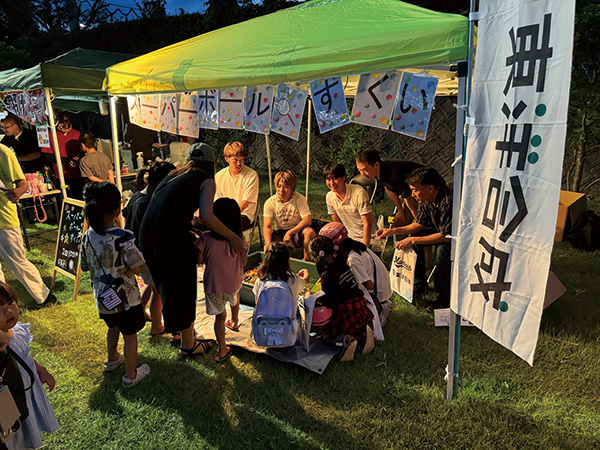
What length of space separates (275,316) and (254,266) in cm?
207

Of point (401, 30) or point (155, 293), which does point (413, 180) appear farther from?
point (155, 293)

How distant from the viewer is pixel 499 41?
90.0 inches

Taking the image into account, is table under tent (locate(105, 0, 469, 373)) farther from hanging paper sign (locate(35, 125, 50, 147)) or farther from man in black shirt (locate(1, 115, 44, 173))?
man in black shirt (locate(1, 115, 44, 173))

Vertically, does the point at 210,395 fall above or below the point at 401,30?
below

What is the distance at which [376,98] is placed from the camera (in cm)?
312

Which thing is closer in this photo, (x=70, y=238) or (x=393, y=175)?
(x=70, y=238)

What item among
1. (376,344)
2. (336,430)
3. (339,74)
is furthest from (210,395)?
(339,74)

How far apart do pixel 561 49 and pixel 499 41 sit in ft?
1.42

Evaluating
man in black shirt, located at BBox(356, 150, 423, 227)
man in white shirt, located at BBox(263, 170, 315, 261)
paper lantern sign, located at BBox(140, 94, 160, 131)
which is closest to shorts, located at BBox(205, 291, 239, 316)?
man in white shirt, located at BBox(263, 170, 315, 261)

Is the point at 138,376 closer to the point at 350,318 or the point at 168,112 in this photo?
the point at 350,318

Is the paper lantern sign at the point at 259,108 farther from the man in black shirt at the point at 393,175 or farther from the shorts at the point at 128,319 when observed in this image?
the shorts at the point at 128,319

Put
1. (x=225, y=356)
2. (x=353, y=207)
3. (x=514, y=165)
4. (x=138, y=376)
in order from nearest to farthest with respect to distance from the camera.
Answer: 1. (x=514, y=165)
2. (x=138, y=376)
3. (x=225, y=356)
4. (x=353, y=207)

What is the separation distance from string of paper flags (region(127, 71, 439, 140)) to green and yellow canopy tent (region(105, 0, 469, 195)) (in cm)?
19

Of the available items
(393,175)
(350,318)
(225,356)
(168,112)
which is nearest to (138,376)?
(225,356)
